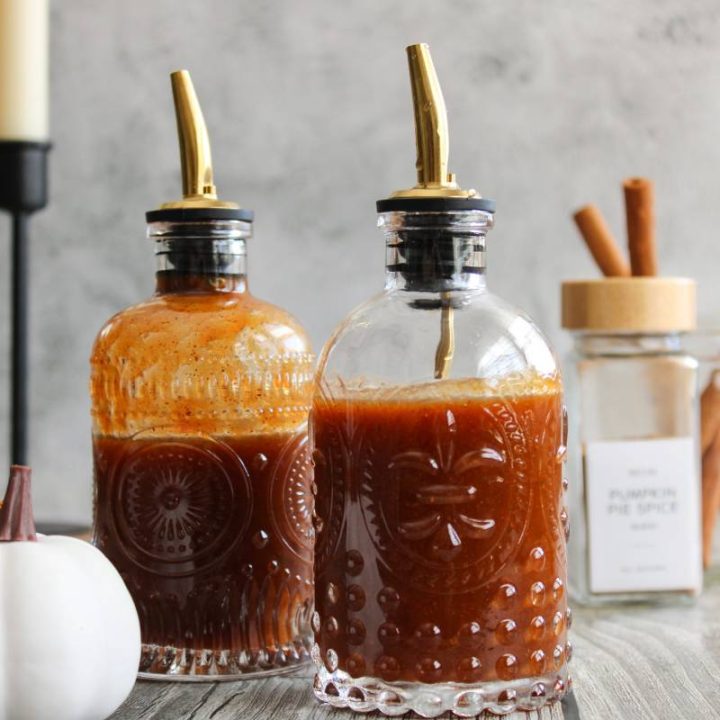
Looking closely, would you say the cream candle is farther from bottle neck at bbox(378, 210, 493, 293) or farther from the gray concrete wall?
bottle neck at bbox(378, 210, 493, 293)

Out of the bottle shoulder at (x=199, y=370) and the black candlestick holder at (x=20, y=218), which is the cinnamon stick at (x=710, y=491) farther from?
the black candlestick holder at (x=20, y=218)

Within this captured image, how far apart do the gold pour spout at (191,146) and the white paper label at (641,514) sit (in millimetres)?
388

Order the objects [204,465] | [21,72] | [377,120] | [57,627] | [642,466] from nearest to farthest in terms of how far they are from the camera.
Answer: [57,627] → [204,465] → [642,466] → [21,72] → [377,120]

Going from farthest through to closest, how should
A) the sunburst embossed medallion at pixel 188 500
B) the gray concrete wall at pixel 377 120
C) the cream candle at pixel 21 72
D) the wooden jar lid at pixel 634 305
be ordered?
the gray concrete wall at pixel 377 120 → the cream candle at pixel 21 72 → the wooden jar lid at pixel 634 305 → the sunburst embossed medallion at pixel 188 500

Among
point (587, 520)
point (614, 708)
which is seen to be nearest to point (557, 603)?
point (614, 708)

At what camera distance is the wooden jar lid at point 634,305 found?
947 mm

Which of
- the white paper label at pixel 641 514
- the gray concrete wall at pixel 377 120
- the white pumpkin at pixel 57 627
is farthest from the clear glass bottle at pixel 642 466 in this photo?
the white pumpkin at pixel 57 627

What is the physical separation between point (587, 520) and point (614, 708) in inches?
12.2

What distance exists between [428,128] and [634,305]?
353 millimetres

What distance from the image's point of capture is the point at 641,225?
0.98 metres

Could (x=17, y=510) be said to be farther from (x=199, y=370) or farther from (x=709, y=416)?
(x=709, y=416)

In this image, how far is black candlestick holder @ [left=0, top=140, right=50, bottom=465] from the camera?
3.53ft

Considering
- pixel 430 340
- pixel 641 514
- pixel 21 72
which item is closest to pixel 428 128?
pixel 430 340

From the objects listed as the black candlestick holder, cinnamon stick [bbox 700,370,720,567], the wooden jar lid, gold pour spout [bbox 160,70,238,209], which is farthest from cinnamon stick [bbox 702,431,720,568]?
the black candlestick holder
